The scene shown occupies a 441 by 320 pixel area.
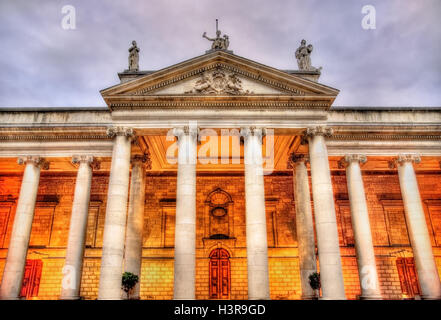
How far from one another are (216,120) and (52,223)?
1487 centimetres

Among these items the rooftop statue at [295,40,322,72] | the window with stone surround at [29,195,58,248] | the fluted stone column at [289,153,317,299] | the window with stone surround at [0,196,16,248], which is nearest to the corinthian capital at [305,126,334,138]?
the fluted stone column at [289,153,317,299]

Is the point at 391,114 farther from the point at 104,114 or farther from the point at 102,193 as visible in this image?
the point at 102,193

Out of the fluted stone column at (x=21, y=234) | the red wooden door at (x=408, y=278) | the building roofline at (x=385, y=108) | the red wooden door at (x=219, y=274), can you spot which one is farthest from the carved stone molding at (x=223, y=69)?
the red wooden door at (x=408, y=278)

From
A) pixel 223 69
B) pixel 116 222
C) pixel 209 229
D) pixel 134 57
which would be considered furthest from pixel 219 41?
pixel 209 229

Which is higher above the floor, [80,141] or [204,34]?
[204,34]

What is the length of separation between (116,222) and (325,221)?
10214mm

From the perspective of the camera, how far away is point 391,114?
64.4 ft

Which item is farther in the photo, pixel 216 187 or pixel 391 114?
pixel 216 187

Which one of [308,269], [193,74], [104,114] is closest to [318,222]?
[308,269]

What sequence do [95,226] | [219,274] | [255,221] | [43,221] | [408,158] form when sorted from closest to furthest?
[255,221]
[408,158]
[219,274]
[95,226]
[43,221]

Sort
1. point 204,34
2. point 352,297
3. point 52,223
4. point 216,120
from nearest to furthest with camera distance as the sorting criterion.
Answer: point 216,120, point 204,34, point 352,297, point 52,223

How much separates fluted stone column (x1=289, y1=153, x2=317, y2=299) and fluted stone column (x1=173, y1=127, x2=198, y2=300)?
674 cm

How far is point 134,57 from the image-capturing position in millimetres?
19297

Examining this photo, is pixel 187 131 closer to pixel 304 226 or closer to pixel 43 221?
pixel 304 226
